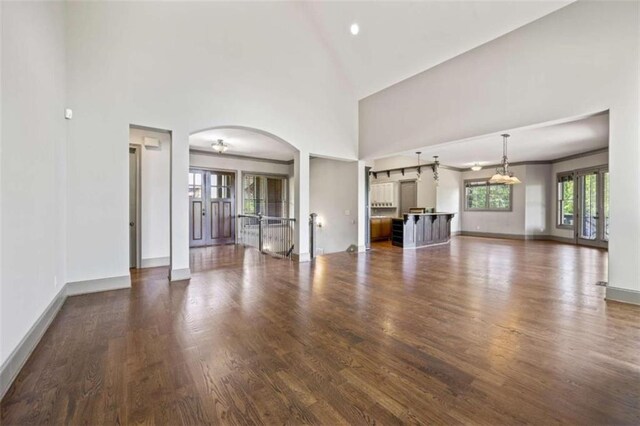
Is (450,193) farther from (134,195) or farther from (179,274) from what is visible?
(134,195)

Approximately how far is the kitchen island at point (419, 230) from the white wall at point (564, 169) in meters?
4.02

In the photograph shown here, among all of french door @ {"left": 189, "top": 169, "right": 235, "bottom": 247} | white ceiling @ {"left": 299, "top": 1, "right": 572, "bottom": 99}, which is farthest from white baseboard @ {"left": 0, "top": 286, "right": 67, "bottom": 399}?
white ceiling @ {"left": 299, "top": 1, "right": 572, "bottom": 99}

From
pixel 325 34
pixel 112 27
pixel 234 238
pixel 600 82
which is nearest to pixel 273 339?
pixel 112 27

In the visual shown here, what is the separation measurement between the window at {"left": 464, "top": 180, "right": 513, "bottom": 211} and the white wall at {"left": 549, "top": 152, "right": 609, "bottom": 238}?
1.28m

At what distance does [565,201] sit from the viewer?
377 inches

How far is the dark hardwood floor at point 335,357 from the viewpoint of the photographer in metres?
1.60

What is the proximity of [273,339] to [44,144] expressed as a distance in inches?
114

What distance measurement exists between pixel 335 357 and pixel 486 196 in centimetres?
1152

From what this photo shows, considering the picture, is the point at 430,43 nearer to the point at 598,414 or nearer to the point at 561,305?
the point at 561,305

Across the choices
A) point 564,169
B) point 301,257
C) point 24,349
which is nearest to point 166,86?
point 24,349

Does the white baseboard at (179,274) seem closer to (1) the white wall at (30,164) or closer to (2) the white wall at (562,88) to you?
(1) the white wall at (30,164)

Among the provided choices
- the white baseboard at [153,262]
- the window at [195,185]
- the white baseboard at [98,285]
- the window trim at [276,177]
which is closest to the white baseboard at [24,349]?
the white baseboard at [98,285]

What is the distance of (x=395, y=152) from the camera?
20.8ft

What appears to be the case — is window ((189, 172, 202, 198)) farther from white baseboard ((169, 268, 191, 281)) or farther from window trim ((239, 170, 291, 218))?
white baseboard ((169, 268, 191, 281))
